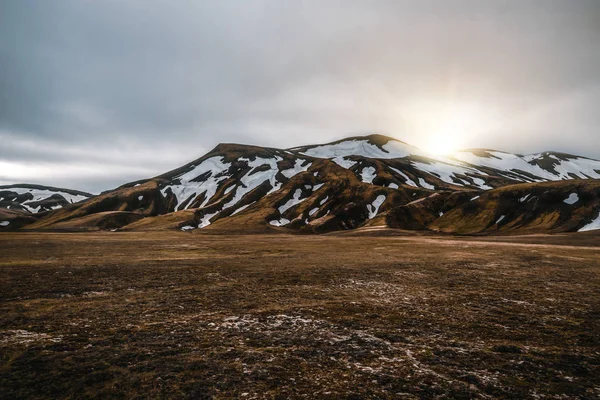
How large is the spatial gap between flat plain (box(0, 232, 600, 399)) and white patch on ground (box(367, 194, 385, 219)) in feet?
497

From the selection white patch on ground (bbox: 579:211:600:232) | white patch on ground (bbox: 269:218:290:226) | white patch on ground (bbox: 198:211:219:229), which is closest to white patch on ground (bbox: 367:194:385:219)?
white patch on ground (bbox: 269:218:290:226)

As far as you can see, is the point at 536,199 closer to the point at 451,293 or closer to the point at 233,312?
the point at 451,293

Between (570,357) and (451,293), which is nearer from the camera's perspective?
(570,357)

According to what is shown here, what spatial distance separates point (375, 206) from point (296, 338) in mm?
177264

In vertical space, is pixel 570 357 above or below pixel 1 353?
below

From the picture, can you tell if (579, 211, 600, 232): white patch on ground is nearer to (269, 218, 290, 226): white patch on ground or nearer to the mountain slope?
the mountain slope

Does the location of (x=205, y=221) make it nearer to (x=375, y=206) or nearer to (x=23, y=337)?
(x=375, y=206)

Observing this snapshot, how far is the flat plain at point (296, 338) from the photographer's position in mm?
10133

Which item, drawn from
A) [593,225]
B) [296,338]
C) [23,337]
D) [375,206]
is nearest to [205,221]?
[375,206]

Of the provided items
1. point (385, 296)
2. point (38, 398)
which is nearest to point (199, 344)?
point (38, 398)

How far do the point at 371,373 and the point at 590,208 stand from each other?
16721cm

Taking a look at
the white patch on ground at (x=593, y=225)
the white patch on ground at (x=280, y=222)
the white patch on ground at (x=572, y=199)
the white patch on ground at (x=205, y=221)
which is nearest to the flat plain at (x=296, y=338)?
the white patch on ground at (x=593, y=225)

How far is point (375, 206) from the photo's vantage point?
18638 cm

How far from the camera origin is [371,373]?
10922 mm
